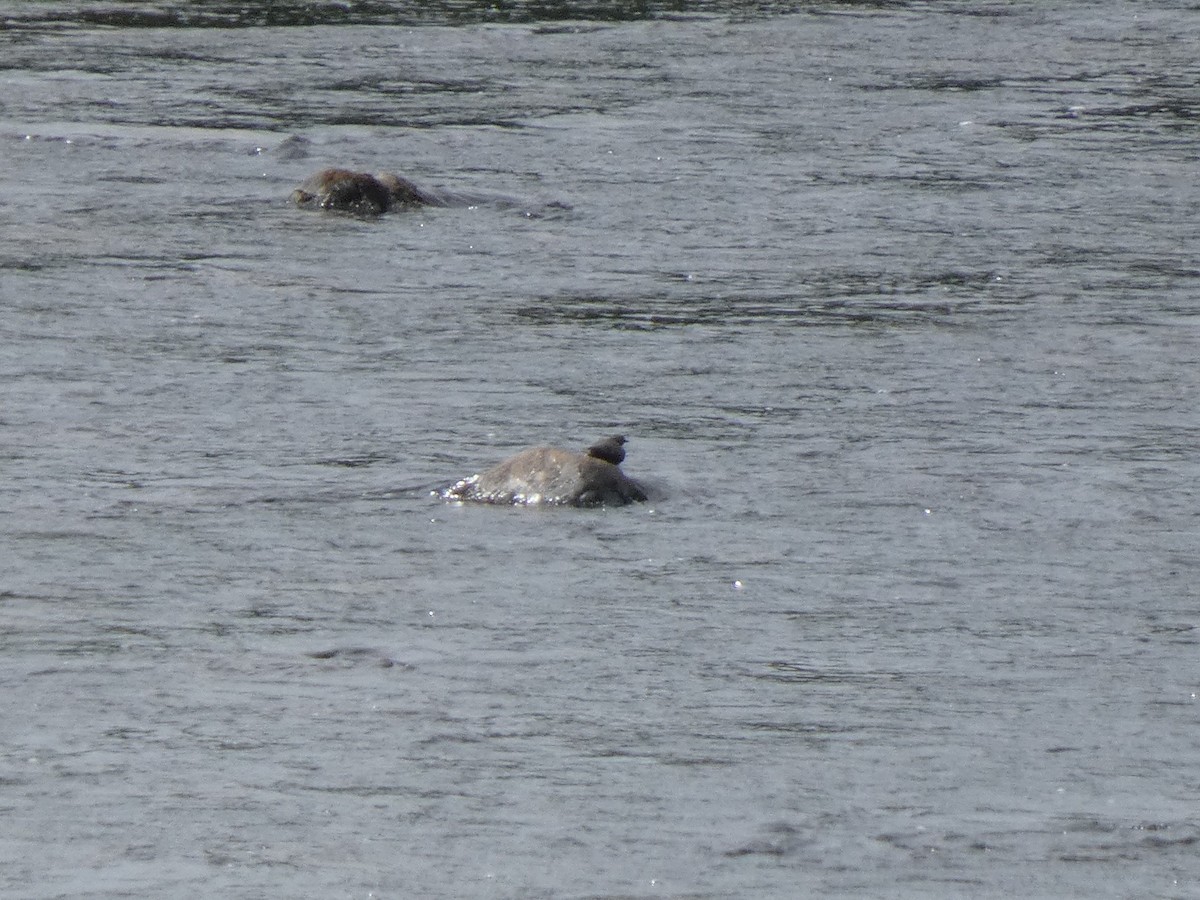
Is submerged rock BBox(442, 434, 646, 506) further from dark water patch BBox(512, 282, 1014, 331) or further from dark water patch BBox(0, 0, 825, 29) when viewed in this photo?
dark water patch BBox(0, 0, 825, 29)

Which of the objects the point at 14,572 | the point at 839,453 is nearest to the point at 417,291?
the point at 839,453

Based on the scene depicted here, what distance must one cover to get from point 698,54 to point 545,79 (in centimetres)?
143

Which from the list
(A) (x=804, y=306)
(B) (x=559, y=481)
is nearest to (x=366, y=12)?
(A) (x=804, y=306)

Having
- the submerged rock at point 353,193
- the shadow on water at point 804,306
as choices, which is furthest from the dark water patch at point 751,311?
the submerged rock at point 353,193

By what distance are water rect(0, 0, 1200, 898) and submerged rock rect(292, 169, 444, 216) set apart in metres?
0.16

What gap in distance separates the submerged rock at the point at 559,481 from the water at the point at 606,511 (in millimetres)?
75

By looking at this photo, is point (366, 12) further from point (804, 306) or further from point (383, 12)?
point (804, 306)

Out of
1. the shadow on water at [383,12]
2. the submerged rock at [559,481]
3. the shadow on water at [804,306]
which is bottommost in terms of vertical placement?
the shadow on water at [383,12]

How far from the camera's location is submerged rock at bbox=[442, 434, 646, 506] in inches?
258

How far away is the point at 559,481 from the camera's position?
6.56 metres

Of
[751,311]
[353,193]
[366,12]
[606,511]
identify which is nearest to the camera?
[606,511]

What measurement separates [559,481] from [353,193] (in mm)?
4323

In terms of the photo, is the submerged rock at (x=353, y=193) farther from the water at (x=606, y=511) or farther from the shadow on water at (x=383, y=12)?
the shadow on water at (x=383, y=12)

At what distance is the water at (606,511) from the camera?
452 centimetres
